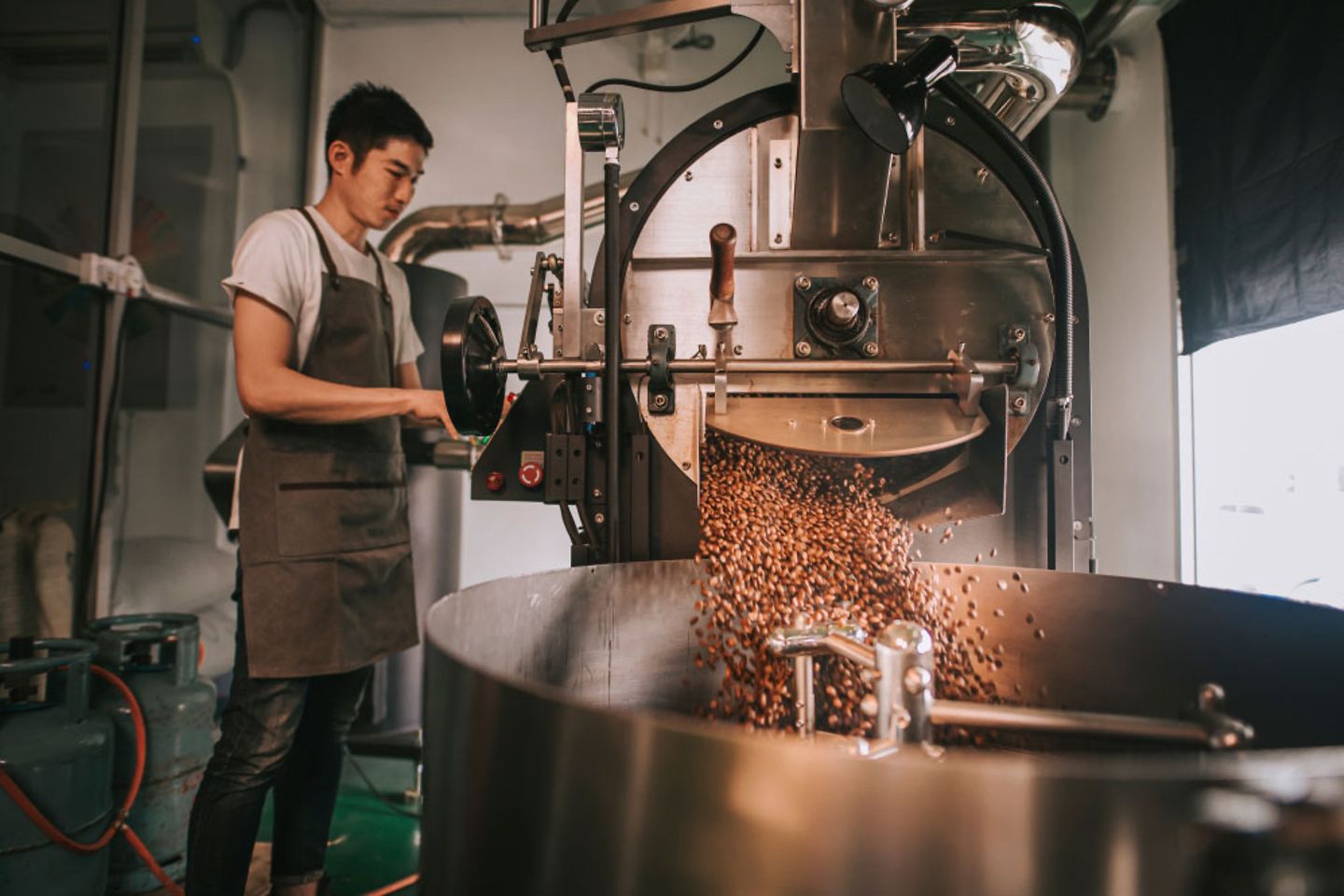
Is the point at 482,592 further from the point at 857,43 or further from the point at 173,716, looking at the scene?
the point at 173,716

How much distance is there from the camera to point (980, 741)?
94cm

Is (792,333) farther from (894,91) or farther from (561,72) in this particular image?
(561,72)

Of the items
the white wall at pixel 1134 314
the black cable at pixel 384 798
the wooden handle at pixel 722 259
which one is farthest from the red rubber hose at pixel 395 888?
the white wall at pixel 1134 314

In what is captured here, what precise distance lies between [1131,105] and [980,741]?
229 centimetres

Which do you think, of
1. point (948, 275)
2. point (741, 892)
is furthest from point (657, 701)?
point (948, 275)

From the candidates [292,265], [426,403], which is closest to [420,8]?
[292,265]

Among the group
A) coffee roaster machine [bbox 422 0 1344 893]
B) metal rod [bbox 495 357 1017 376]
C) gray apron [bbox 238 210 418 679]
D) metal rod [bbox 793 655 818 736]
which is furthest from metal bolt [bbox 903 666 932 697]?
gray apron [bbox 238 210 418 679]

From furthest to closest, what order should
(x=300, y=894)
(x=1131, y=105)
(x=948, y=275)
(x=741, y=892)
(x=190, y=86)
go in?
(x=190, y=86), (x=1131, y=105), (x=300, y=894), (x=948, y=275), (x=741, y=892)

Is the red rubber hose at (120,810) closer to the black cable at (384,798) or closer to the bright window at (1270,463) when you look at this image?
the black cable at (384,798)

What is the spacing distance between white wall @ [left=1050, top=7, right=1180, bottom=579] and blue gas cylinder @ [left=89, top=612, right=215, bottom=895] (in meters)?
2.72

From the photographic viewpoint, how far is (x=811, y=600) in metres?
0.93

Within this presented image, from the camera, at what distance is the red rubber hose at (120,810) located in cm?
120

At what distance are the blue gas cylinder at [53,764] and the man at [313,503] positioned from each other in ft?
1.14

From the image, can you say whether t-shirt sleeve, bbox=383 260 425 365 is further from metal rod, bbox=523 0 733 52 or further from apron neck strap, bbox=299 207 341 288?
metal rod, bbox=523 0 733 52
